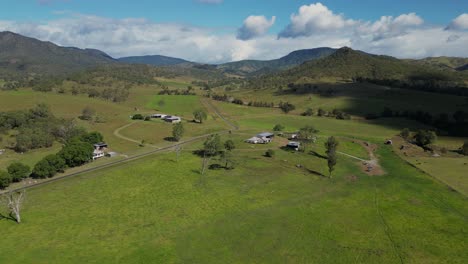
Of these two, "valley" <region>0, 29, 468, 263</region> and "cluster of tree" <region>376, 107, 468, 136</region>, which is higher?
"cluster of tree" <region>376, 107, 468, 136</region>

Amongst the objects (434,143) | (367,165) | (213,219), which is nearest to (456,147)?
(434,143)

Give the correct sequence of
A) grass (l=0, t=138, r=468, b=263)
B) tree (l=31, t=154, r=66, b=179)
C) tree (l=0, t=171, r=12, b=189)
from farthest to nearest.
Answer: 1. tree (l=31, t=154, r=66, b=179)
2. tree (l=0, t=171, r=12, b=189)
3. grass (l=0, t=138, r=468, b=263)

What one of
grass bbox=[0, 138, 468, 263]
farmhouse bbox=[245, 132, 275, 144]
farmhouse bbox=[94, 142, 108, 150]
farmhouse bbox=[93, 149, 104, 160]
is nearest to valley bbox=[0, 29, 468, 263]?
grass bbox=[0, 138, 468, 263]

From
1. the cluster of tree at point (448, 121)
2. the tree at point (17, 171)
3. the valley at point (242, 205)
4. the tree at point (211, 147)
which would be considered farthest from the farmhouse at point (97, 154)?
the cluster of tree at point (448, 121)

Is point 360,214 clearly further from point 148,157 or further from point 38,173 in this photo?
point 38,173

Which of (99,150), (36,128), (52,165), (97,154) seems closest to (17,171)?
(52,165)

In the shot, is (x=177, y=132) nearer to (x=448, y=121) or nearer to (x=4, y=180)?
(x=4, y=180)

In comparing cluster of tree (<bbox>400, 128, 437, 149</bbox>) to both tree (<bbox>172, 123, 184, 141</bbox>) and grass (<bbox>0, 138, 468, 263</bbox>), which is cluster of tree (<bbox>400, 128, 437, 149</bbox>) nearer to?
grass (<bbox>0, 138, 468, 263</bbox>)
